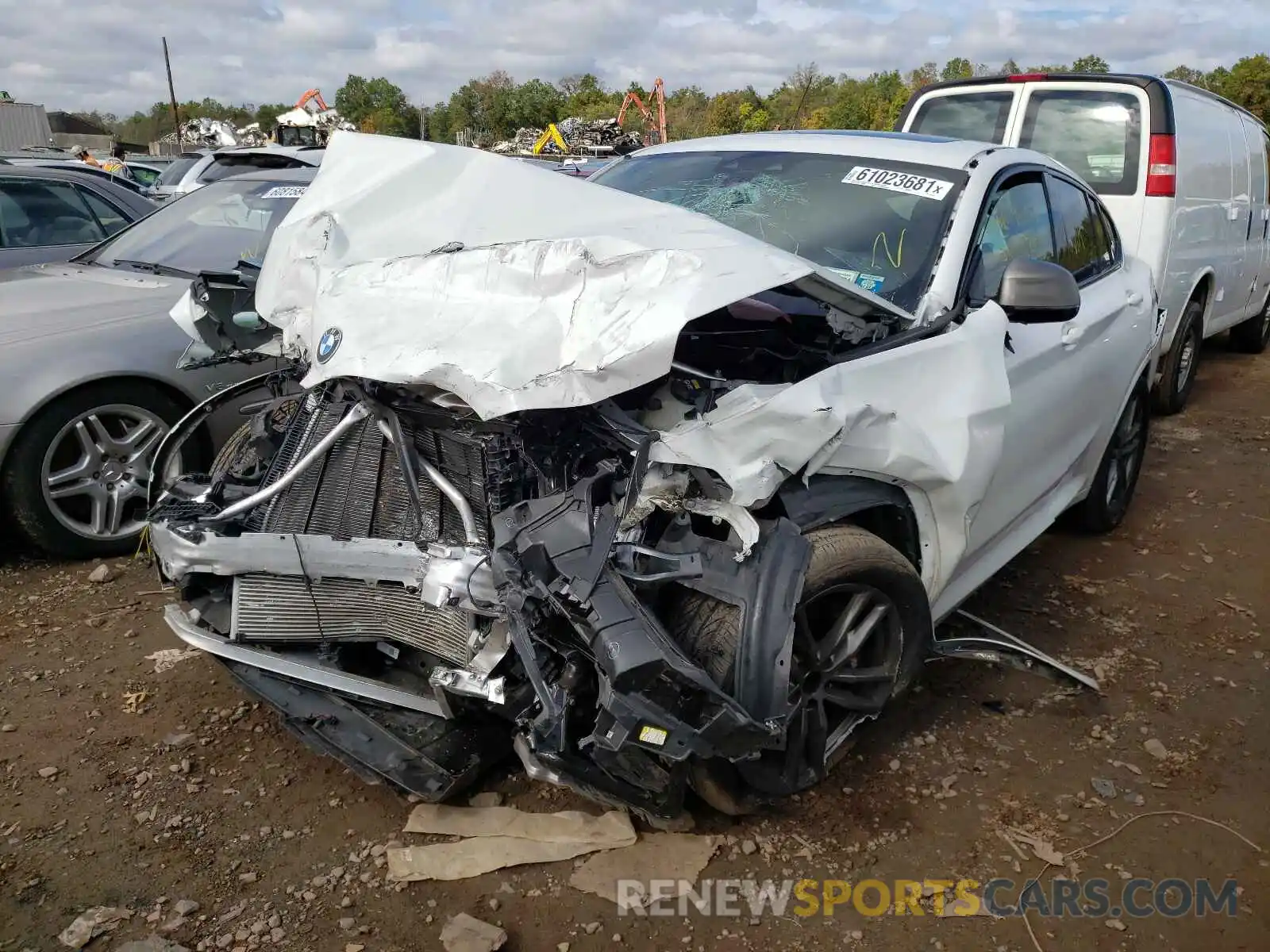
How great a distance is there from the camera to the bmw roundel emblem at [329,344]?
8.13 ft

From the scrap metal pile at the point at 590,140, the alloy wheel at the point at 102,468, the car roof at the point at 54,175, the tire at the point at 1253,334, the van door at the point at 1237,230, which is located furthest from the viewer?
the scrap metal pile at the point at 590,140

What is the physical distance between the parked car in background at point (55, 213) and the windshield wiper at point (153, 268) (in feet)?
3.96

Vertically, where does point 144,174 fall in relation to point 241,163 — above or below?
below

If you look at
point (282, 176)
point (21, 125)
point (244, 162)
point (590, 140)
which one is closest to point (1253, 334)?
point (282, 176)

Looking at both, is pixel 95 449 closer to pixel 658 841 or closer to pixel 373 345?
pixel 373 345

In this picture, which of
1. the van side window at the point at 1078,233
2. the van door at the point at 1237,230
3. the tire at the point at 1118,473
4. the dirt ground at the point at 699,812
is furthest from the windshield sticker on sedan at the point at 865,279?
the van door at the point at 1237,230

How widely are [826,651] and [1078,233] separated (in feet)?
8.45

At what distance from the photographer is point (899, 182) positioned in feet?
10.7

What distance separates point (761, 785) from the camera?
2.44 m

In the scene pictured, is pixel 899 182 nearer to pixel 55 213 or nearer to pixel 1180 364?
pixel 1180 364

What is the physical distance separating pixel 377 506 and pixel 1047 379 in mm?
2308

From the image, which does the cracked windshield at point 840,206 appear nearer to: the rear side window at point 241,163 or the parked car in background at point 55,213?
the parked car in background at point 55,213

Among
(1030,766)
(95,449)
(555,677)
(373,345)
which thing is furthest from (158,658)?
(1030,766)

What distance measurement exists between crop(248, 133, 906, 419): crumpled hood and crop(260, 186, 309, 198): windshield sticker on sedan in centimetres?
204
